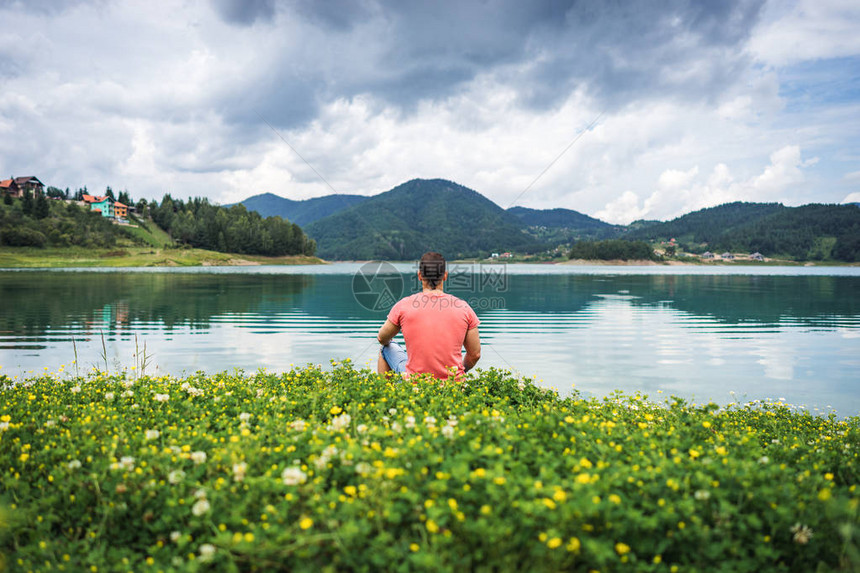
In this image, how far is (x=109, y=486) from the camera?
3756 millimetres

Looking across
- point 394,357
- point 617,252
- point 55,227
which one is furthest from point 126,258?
point 617,252

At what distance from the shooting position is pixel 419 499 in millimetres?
3223

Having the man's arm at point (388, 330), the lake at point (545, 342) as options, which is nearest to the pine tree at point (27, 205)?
the lake at point (545, 342)

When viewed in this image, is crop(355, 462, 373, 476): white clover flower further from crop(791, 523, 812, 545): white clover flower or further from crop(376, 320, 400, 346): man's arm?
crop(376, 320, 400, 346): man's arm

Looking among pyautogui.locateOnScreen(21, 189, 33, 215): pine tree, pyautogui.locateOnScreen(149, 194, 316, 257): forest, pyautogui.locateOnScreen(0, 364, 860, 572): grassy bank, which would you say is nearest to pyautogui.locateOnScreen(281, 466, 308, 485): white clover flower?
pyautogui.locateOnScreen(0, 364, 860, 572): grassy bank

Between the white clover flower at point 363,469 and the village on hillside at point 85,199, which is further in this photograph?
the village on hillside at point 85,199

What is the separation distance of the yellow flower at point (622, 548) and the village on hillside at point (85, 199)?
215m

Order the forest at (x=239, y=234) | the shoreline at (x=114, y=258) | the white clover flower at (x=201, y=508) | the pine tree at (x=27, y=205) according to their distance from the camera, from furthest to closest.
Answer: the forest at (x=239, y=234)
the pine tree at (x=27, y=205)
the shoreline at (x=114, y=258)
the white clover flower at (x=201, y=508)

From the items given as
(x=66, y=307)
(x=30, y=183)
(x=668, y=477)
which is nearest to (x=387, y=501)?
(x=668, y=477)

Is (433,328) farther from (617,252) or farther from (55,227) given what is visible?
(617,252)

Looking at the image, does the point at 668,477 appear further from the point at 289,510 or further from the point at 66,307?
the point at 66,307

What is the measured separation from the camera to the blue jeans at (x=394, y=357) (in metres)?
8.84

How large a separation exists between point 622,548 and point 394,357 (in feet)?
21.5

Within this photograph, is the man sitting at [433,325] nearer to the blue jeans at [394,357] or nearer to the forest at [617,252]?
the blue jeans at [394,357]
